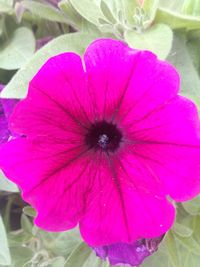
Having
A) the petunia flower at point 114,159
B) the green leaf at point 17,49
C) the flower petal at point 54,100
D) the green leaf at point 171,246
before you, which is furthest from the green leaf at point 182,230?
the green leaf at point 17,49

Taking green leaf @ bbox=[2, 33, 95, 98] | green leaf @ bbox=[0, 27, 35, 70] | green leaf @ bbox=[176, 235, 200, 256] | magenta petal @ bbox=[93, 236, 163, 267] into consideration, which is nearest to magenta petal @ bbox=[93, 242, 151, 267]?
magenta petal @ bbox=[93, 236, 163, 267]

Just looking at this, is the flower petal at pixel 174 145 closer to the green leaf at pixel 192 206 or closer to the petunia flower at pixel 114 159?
the petunia flower at pixel 114 159

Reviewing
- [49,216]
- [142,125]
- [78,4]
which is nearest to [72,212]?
[49,216]

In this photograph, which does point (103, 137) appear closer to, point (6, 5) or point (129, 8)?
point (129, 8)

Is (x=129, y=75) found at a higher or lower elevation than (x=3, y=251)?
higher

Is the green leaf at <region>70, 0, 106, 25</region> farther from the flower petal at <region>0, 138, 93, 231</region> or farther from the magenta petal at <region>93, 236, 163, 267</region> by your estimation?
the magenta petal at <region>93, 236, 163, 267</region>

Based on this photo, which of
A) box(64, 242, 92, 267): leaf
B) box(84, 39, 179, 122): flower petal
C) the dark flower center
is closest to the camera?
box(84, 39, 179, 122): flower petal

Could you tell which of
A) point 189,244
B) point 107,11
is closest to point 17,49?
point 107,11
